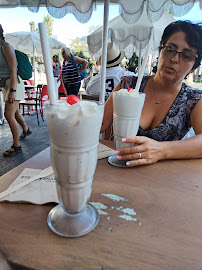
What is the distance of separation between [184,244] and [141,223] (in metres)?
0.12

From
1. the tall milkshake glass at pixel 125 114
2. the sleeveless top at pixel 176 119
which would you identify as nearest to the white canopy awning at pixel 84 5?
the sleeveless top at pixel 176 119

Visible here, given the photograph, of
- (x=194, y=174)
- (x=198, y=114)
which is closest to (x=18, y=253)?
(x=194, y=174)

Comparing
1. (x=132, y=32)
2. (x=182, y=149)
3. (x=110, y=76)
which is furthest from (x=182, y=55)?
(x=132, y=32)

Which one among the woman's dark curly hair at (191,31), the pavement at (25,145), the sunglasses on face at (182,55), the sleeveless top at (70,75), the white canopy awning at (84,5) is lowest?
the pavement at (25,145)

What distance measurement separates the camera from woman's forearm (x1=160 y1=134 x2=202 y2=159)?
1038 mm

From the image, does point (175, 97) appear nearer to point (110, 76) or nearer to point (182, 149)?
point (182, 149)

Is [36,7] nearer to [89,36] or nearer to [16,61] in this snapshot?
[16,61]

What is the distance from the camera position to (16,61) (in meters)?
2.82

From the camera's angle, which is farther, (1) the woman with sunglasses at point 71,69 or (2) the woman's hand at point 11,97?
(1) the woman with sunglasses at point 71,69

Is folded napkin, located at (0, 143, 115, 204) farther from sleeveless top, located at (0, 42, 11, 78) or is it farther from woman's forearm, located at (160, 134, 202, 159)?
sleeveless top, located at (0, 42, 11, 78)

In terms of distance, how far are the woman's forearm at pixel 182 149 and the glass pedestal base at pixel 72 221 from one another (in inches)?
21.7

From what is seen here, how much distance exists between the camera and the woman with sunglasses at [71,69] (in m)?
4.63

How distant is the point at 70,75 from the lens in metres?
4.77

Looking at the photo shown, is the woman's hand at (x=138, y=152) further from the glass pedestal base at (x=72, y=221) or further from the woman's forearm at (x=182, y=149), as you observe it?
the glass pedestal base at (x=72, y=221)
